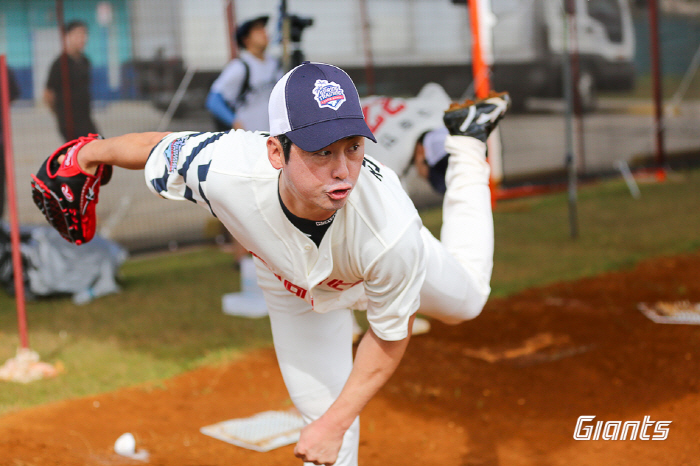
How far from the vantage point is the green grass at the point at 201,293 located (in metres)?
5.08

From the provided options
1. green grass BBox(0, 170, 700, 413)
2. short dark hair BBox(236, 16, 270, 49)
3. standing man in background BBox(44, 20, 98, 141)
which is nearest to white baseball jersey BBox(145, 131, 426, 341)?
A: green grass BBox(0, 170, 700, 413)

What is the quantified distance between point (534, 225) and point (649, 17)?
524 centimetres

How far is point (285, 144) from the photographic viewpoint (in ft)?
7.58

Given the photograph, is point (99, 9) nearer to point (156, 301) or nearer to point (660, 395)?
point (156, 301)

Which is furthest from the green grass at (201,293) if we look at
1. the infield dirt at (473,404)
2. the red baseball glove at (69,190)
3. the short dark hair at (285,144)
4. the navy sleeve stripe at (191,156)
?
the short dark hair at (285,144)

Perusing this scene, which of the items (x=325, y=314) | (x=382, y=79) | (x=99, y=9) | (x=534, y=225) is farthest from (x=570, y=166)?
(x=325, y=314)

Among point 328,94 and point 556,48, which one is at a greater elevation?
point 556,48

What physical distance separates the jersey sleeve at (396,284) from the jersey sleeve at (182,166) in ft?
2.18

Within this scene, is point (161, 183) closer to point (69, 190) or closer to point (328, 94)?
point (69, 190)

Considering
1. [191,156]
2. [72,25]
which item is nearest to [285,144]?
[191,156]

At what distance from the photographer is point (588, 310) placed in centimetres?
575

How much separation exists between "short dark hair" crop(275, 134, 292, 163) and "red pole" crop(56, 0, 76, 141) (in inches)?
238

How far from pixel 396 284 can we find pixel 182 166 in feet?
2.83

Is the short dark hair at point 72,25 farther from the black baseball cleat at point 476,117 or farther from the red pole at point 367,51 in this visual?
the black baseball cleat at point 476,117
